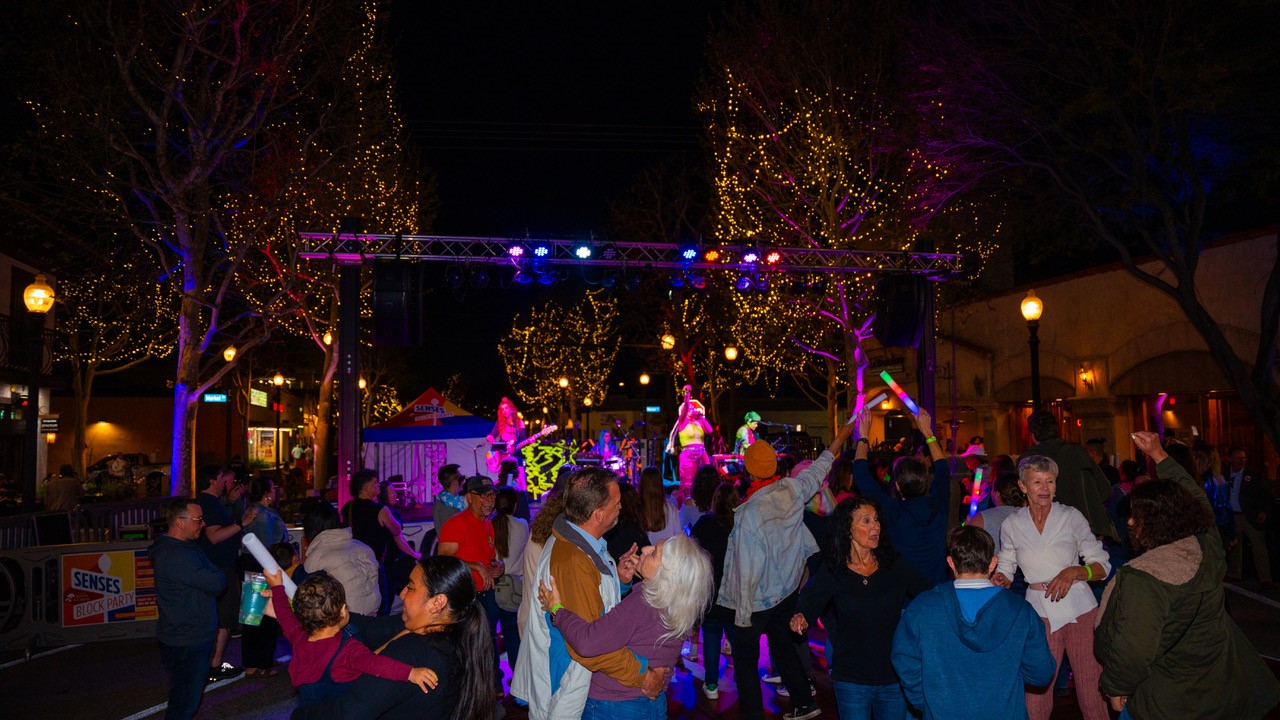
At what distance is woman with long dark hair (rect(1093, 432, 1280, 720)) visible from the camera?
3410 mm

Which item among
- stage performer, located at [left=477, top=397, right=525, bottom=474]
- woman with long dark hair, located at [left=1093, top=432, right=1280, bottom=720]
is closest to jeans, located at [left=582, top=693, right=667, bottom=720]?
woman with long dark hair, located at [left=1093, top=432, right=1280, bottom=720]

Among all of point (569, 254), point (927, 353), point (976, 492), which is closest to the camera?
point (976, 492)

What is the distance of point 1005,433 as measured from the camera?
86.9 ft

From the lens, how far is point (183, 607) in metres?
5.55

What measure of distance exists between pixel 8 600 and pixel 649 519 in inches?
289

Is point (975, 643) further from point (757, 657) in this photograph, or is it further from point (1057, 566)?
point (757, 657)

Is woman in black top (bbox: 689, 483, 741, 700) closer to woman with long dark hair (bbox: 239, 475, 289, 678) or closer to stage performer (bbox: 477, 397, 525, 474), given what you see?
woman with long dark hair (bbox: 239, 475, 289, 678)

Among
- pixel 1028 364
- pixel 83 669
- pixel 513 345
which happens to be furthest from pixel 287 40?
pixel 513 345

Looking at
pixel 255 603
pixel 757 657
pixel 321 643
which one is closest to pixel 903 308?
pixel 757 657

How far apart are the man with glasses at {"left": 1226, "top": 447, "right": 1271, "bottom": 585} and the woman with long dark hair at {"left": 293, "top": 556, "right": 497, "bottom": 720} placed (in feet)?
37.5

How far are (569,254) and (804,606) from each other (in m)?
11.4

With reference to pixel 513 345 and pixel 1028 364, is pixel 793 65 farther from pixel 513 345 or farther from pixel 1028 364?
pixel 513 345

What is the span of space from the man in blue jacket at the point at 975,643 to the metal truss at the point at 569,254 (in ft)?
37.1

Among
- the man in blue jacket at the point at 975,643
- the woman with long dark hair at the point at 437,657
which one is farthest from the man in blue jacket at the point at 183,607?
the man in blue jacket at the point at 975,643
